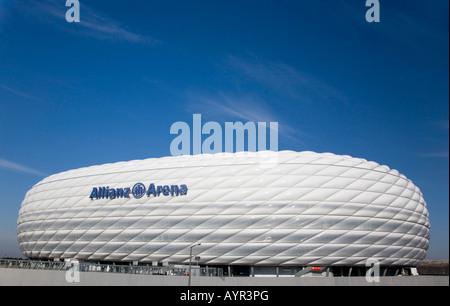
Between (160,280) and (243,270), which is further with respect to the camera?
(243,270)

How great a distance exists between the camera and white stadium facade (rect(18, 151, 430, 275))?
118 feet

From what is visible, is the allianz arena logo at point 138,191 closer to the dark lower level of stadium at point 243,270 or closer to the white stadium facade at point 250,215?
the white stadium facade at point 250,215

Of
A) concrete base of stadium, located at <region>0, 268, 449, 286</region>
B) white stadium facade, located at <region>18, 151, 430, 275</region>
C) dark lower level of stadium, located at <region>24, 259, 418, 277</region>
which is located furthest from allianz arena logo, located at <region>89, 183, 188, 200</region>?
concrete base of stadium, located at <region>0, 268, 449, 286</region>

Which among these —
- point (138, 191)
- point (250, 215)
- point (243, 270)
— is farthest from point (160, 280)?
point (138, 191)

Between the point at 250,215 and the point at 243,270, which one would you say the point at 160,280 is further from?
the point at 250,215

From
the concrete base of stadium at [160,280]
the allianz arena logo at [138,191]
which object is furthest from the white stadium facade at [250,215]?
the concrete base of stadium at [160,280]

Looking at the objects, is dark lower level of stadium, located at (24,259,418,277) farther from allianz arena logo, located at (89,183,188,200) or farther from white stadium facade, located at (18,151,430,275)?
allianz arena logo, located at (89,183,188,200)

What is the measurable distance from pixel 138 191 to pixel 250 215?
14222 mm

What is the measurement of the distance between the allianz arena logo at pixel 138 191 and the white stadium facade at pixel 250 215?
0.12m

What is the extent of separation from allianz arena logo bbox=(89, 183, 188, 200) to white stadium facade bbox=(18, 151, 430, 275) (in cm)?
12

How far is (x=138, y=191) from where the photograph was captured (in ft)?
132

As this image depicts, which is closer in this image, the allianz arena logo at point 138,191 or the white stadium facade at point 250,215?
the white stadium facade at point 250,215

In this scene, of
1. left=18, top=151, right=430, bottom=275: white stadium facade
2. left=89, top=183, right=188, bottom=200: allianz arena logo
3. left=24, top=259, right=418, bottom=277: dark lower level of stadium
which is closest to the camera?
left=24, top=259, right=418, bottom=277: dark lower level of stadium

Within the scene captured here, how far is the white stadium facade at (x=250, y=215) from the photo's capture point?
35969mm
